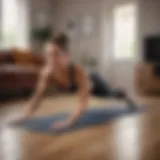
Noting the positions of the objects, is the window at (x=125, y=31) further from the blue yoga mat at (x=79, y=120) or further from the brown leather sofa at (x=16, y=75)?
the blue yoga mat at (x=79, y=120)

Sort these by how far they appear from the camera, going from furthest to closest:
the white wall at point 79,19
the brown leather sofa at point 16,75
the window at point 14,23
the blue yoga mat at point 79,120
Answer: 1. the white wall at point 79,19
2. the window at point 14,23
3. the brown leather sofa at point 16,75
4. the blue yoga mat at point 79,120

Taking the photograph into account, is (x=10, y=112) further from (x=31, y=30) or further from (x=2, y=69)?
(x=31, y=30)

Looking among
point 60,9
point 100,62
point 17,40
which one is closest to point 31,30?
point 17,40

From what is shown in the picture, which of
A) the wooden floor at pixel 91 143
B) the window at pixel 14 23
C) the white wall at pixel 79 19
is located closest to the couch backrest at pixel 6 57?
the window at pixel 14 23

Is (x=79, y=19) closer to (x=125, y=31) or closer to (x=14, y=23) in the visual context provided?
(x=125, y=31)

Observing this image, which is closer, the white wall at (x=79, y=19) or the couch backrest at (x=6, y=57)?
the couch backrest at (x=6, y=57)

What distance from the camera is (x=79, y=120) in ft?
8.64

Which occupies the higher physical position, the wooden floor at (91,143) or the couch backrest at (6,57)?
the couch backrest at (6,57)

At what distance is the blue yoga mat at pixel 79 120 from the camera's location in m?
2.32

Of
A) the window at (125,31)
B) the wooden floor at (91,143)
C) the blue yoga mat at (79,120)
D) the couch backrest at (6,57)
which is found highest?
the window at (125,31)

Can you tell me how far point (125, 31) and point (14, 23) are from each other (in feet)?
7.32

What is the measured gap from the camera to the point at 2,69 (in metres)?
4.15

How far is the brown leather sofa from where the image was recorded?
4137mm

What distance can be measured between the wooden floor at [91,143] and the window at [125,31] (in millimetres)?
3701
